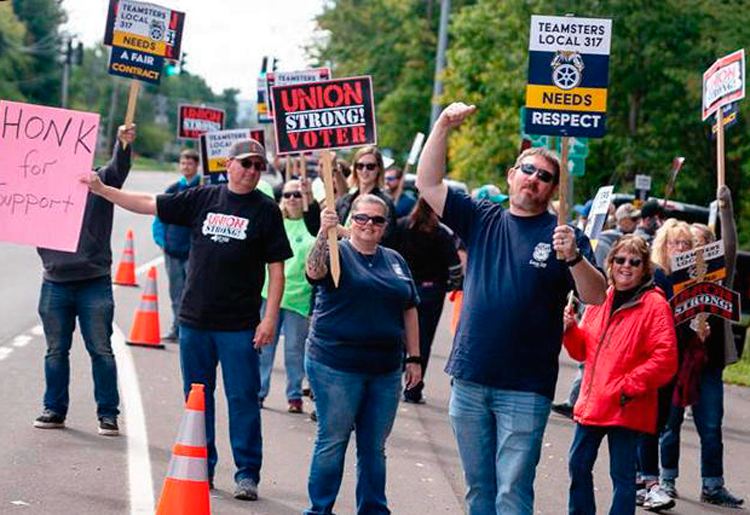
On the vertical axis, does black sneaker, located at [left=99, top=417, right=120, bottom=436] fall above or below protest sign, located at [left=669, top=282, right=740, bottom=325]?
below

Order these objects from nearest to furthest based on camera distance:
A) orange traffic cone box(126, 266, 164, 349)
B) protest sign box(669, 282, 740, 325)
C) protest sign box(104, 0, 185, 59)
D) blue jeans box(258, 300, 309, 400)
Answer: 1. protest sign box(669, 282, 740, 325)
2. protest sign box(104, 0, 185, 59)
3. blue jeans box(258, 300, 309, 400)
4. orange traffic cone box(126, 266, 164, 349)

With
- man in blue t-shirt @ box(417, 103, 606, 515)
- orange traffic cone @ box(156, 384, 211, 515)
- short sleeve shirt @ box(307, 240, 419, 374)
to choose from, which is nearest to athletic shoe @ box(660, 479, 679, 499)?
short sleeve shirt @ box(307, 240, 419, 374)

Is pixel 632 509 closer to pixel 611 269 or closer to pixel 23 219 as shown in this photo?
pixel 611 269

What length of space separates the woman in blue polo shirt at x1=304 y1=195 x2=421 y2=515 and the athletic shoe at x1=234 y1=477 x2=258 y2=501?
0.97 meters

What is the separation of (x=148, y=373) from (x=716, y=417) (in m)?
5.88

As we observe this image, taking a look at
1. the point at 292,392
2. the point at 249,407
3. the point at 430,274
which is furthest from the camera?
the point at 430,274

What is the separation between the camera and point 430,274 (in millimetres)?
13727

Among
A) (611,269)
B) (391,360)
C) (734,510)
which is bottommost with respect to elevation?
(734,510)

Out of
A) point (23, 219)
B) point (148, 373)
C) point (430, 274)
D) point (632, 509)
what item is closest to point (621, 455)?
point (632, 509)

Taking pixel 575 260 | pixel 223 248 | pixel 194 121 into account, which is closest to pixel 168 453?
pixel 223 248

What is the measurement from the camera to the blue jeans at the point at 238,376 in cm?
908

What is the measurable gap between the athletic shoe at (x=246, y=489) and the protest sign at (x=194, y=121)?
10917 mm

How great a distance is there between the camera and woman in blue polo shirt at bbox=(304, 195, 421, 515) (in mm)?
8094

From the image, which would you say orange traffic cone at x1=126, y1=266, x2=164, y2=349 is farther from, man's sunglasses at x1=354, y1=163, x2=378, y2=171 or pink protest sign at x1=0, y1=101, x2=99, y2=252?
pink protest sign at x1=0, y1=101, x2=99, y2=252
